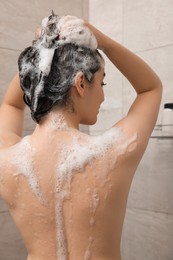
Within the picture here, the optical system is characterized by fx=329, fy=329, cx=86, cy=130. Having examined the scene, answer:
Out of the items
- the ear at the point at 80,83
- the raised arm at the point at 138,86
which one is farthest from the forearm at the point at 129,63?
the ear at the point at 80,83

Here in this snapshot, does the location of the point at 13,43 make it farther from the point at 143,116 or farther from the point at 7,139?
the point at 143,116

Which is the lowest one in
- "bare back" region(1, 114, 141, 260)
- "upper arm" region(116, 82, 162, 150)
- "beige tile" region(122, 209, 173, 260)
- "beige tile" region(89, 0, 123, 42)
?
"beige tile" region(122, 209, 173, 260)

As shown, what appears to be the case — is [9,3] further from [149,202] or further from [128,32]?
[149,202]

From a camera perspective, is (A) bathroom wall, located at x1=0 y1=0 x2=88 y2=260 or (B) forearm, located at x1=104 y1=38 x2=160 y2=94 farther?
(A) bathroom wall, located at x1=0 y1=0 x2=88 y2=260

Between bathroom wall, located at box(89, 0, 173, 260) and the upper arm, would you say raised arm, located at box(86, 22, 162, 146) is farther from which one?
bathroom wall, located at box(89, 0, 173, 260)

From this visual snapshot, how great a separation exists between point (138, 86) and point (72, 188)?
13.4 inches

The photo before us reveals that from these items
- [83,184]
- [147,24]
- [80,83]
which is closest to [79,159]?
[83,184]

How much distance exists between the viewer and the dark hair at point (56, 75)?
0.80m

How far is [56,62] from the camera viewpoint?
80cm

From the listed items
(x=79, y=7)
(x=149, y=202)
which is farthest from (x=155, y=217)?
(x=79, y=7)

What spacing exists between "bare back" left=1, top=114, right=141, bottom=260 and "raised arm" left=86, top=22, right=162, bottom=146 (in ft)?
0.15

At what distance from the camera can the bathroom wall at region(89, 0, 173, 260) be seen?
135 centimetres

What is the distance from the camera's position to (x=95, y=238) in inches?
32.8

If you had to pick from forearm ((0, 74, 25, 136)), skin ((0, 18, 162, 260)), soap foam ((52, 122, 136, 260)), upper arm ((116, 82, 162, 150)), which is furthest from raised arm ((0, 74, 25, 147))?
upper arm ((116, 82, 162, 150))
